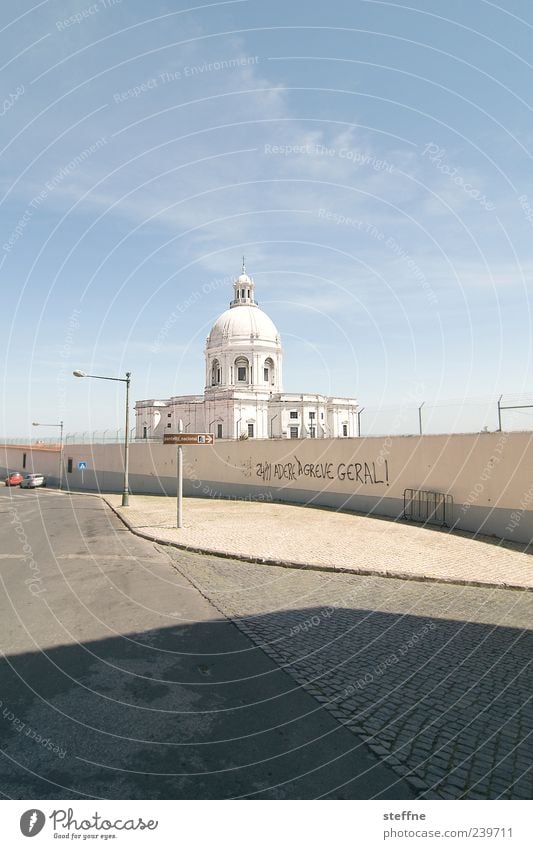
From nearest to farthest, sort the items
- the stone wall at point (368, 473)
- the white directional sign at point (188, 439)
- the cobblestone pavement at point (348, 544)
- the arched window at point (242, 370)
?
the cobblestone pavement at point (348, 544)
the stone wall at point (368, 473)
the white directional sign at point (188, 439)
the arched window at point (242, 370)

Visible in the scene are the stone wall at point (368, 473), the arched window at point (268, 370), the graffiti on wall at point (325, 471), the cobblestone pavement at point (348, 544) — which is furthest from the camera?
the arched window at point (268, 370)

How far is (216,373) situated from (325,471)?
183 ft

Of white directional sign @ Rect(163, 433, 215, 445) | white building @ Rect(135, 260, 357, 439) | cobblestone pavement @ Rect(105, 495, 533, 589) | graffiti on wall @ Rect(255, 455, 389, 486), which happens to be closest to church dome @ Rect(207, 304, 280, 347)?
white building @ Rect(135, 260, 357, 439)

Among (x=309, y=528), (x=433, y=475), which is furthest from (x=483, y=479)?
(x=309, y=528)

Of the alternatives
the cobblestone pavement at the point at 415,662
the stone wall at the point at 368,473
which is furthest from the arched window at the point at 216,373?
the cobblestone pavement at the point at 415,662

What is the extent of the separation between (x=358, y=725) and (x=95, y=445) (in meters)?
40.6

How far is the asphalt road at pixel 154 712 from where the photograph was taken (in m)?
3.68

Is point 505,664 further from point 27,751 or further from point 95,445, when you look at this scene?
point 95,445

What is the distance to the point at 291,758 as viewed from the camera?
3.98 m

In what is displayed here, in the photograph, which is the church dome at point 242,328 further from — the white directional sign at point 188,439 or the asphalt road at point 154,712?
the asphalt road at point 154,712

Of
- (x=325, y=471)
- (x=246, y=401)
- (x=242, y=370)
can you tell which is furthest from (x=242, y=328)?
(x=325, y=471)

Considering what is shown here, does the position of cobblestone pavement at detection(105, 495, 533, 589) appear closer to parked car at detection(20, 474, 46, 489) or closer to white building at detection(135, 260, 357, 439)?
parked car at detection(20, 474, 46, 489)

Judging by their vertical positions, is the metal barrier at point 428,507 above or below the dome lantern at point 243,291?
below

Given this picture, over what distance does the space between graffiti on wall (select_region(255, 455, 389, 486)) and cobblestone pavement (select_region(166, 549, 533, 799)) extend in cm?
935
